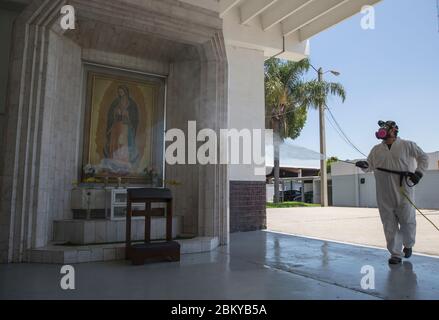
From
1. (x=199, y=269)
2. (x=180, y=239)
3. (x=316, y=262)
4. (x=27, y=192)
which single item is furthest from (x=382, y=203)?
(x=27, y=192)

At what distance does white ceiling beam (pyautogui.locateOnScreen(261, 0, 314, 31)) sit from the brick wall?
433 cm

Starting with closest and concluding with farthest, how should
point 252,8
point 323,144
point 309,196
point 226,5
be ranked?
point 226,5 → point 252,8 → point 323,144 → point 309,196

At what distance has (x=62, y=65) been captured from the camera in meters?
6.46

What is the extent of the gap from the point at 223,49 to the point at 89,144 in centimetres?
329

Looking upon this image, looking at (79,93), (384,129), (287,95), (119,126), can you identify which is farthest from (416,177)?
(287,95)

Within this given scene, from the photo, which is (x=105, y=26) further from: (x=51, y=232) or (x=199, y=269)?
(x=199, y=269)

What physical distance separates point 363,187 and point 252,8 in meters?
17.5

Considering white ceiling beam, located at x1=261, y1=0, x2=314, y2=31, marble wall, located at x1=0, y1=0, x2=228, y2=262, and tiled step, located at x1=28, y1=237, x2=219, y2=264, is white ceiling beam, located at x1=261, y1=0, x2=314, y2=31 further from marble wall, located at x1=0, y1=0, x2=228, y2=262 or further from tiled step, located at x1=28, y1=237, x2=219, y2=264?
tiled step, located at x1=28, y1=237, x2=219, y2=264

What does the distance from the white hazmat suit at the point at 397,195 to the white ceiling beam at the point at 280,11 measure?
187 inches

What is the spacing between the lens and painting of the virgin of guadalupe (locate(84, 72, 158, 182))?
7.09 m

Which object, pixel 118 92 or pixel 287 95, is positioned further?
pixel 287 95

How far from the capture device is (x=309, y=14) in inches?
362

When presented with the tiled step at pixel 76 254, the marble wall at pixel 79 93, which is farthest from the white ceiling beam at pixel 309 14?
the tiled step at pixel 76 254

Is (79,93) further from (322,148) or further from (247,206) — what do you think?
(322,148)
